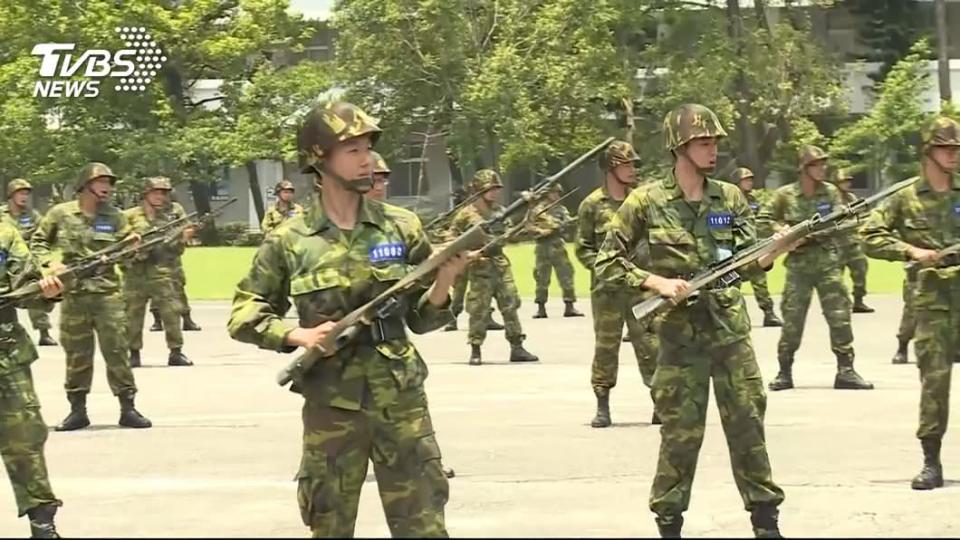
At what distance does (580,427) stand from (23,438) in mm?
4868

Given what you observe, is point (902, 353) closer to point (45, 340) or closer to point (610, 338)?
point (610, 338)

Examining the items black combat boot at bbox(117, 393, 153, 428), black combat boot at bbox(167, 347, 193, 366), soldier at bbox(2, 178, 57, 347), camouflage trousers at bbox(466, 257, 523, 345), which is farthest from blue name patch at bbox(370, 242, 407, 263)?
black combat boot at bbox(167, 347, 193, 366)

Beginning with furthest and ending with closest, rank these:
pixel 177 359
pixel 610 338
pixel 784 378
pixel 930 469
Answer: pixel 177 359
pixel 784 378
pixel 610 338
pixel 930 469

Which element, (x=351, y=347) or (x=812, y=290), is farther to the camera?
(x=812, y=290)

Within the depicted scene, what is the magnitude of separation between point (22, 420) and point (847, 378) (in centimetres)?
777

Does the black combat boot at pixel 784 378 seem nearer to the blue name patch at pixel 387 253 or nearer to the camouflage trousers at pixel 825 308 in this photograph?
the camouflage trousers at pixel 825 308

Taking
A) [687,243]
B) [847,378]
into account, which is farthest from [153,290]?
[687,243]

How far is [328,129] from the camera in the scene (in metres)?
5.80

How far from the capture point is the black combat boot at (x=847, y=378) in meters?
13.7

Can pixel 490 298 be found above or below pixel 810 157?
below

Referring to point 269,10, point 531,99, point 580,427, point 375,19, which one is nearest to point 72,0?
point 269,10

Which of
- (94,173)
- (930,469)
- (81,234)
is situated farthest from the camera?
(81,234)

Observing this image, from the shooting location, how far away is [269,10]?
43688 mm

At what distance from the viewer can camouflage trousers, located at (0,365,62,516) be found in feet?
26.5
